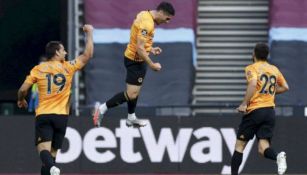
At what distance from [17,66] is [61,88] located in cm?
842

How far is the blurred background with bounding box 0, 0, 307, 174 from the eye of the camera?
20.9 m

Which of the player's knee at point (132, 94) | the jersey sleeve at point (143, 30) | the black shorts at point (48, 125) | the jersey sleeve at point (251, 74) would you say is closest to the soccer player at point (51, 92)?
the black shorts at point (48, 125)

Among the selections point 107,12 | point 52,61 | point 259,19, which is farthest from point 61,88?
point 259,19

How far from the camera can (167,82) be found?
22656 millimetres

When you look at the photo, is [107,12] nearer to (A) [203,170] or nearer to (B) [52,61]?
(A) [203,170]

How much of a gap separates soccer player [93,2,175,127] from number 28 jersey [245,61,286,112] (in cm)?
139

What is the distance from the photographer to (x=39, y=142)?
Answer: 15.8 meters

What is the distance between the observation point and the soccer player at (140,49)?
16.5 metres

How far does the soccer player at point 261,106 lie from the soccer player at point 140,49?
137cm

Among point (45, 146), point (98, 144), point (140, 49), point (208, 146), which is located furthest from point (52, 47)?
point (208, 146)

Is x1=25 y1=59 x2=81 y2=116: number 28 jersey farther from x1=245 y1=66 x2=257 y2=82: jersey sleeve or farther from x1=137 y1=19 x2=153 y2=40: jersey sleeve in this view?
x1=245 y1=66 x2=257 y2=82: jersey sleeve

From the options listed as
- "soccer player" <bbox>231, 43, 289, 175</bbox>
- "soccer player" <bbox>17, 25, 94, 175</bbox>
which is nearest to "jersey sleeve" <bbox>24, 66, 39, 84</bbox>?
"soccer player" <bbox>17, 25, 94, 175</bbox>

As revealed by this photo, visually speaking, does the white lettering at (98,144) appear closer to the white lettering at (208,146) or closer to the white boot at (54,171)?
the white lettering at (208,146)

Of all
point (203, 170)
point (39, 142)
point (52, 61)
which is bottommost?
point (203, 170)
